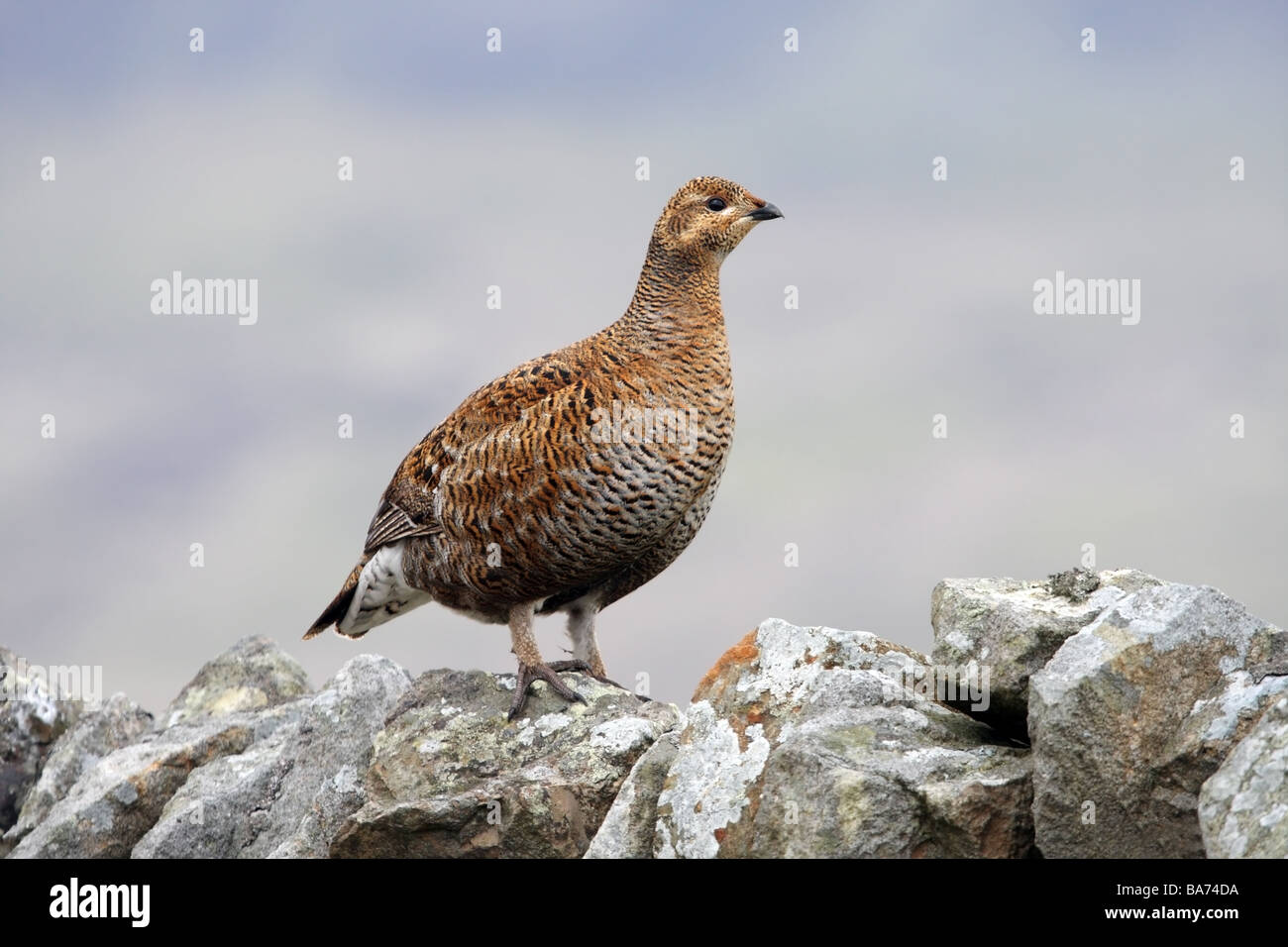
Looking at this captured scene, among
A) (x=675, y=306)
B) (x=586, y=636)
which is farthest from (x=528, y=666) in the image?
(x=675, y=306)

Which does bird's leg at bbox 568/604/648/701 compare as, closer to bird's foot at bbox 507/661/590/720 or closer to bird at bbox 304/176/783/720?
bird at bbox 304/176/783/720

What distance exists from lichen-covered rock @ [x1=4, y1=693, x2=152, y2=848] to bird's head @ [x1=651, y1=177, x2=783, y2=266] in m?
6.27

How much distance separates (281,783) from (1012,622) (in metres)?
5.32

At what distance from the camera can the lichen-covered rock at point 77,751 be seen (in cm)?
1166

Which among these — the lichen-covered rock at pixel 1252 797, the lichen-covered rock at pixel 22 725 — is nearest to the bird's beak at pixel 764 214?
the lichen-covered rock at pixel 1252 797

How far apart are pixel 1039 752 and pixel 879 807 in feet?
2.41

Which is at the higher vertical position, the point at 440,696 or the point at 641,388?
the point at 641,388

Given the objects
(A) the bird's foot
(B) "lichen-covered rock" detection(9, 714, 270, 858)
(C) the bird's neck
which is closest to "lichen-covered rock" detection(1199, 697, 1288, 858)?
(A) the bird's foot

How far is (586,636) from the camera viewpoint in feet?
32.7

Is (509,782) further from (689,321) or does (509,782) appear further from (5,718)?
(5,718)

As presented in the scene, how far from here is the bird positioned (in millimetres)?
8844

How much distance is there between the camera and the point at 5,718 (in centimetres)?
1238
